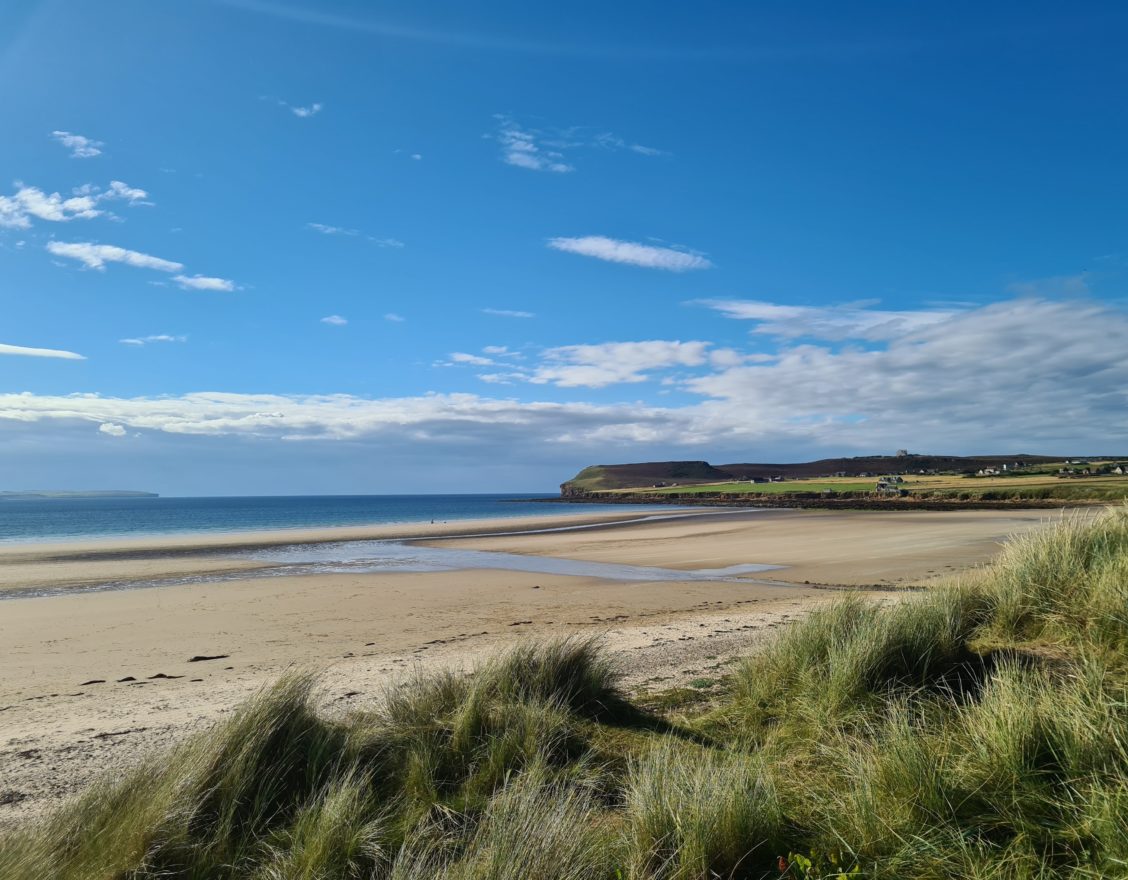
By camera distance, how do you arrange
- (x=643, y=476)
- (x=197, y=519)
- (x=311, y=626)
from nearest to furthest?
(x=311, y=626), (x=197, y=519), (x=643, y=476)

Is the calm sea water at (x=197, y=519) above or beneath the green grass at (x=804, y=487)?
beneath

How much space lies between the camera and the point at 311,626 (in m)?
14.0

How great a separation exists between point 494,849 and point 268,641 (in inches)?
414

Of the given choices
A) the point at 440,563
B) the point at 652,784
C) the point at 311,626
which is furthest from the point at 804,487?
the point at 652,784

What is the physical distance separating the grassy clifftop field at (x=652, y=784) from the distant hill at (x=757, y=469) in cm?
13312

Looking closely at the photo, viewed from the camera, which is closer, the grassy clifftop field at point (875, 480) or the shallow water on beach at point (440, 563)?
the shallow water on beach at point (440, 563)

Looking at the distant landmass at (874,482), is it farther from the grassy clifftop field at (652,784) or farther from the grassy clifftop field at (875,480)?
the grassy clifftop field at (652,784)

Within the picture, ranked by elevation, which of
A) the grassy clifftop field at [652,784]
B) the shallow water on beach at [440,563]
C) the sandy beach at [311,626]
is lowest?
the shallow water on beach at [440,563]

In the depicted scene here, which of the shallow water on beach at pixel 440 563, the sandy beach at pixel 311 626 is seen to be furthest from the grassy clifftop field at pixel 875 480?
the shallow water on beach at pixel 440 563

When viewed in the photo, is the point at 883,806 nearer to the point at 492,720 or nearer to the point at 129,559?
the point at 492,720

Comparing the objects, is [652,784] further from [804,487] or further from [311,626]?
[804,487]

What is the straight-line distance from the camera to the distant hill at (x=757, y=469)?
135125mm

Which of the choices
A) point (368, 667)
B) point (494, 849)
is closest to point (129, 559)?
point (368, 667)

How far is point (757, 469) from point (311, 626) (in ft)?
588
